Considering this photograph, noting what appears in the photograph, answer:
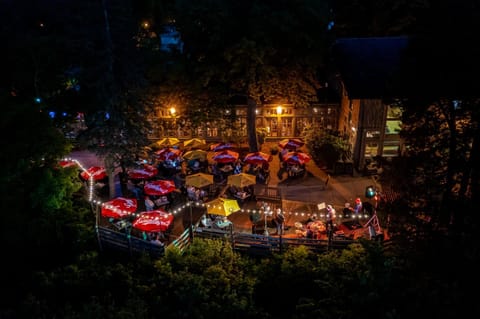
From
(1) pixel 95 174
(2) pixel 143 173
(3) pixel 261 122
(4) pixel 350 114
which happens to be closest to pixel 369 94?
(4) pixel 350 114

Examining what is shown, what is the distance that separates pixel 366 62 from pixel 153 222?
16.6 meters

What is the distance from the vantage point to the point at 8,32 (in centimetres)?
1895

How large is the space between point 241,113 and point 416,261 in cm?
2020

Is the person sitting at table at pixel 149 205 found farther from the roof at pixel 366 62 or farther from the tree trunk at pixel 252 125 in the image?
the roof at pixel 366 62

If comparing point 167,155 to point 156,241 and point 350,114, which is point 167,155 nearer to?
point 156,241

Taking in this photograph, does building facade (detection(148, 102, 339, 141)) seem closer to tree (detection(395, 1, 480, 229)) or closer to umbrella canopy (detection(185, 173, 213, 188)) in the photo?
umbrella canopy (detection(185, 173, 213, 188))

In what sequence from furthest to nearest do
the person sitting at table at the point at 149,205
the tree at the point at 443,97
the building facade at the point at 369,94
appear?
1. the building facade at the point at 369,94
2. the person sitting at table at the point at 149,205
3. the tree at the point at 443,97

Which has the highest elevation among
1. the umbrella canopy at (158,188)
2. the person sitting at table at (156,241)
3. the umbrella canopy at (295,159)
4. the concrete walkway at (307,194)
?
the umbrella canopy at (295,159)

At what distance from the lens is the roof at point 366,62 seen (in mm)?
21589

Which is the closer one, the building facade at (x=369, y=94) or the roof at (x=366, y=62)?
the roof at (x=366, y=62)

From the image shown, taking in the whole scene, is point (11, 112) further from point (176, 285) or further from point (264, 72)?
point (264, 72)

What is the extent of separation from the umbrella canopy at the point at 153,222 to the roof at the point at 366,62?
512 inches

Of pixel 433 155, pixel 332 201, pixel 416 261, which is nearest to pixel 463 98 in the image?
pixel 433 155

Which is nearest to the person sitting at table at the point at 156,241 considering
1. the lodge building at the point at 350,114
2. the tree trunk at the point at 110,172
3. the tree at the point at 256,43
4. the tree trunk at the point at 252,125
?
the tree trunk at the point at 110,172
